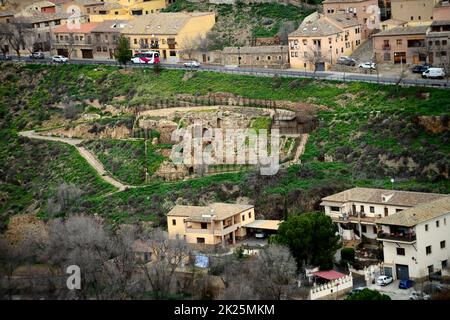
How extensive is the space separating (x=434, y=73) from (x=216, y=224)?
19712mm

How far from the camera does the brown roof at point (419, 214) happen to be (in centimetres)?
7050

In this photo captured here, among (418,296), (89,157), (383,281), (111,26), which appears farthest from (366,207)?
(111,26)

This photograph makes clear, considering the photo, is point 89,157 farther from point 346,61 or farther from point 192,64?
point 346,61

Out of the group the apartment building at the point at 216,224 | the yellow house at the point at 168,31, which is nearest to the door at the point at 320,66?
the yellow house at the point at 168,31

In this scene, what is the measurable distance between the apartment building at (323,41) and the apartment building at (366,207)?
2104 centimetres

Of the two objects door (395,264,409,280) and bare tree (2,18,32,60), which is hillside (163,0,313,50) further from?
door (395,264,409,280)

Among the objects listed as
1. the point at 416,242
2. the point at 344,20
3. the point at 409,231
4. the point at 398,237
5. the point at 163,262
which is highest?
the point at 344,20

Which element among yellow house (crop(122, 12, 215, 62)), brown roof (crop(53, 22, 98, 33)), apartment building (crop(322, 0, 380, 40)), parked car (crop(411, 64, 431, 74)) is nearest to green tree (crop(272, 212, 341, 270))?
parked car (crop(411, 64, 431, 74))

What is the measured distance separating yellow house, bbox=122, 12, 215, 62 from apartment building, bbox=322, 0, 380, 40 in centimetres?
1017

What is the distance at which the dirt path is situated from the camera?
90.2 meters

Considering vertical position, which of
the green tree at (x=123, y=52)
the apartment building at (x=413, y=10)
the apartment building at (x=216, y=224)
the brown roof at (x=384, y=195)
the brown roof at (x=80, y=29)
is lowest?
the apartment building at (x=216, y=224)

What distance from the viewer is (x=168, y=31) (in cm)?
10662

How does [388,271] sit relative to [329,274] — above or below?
below

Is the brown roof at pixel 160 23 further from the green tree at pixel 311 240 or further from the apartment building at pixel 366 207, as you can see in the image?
the green tree at pixel 311 240
